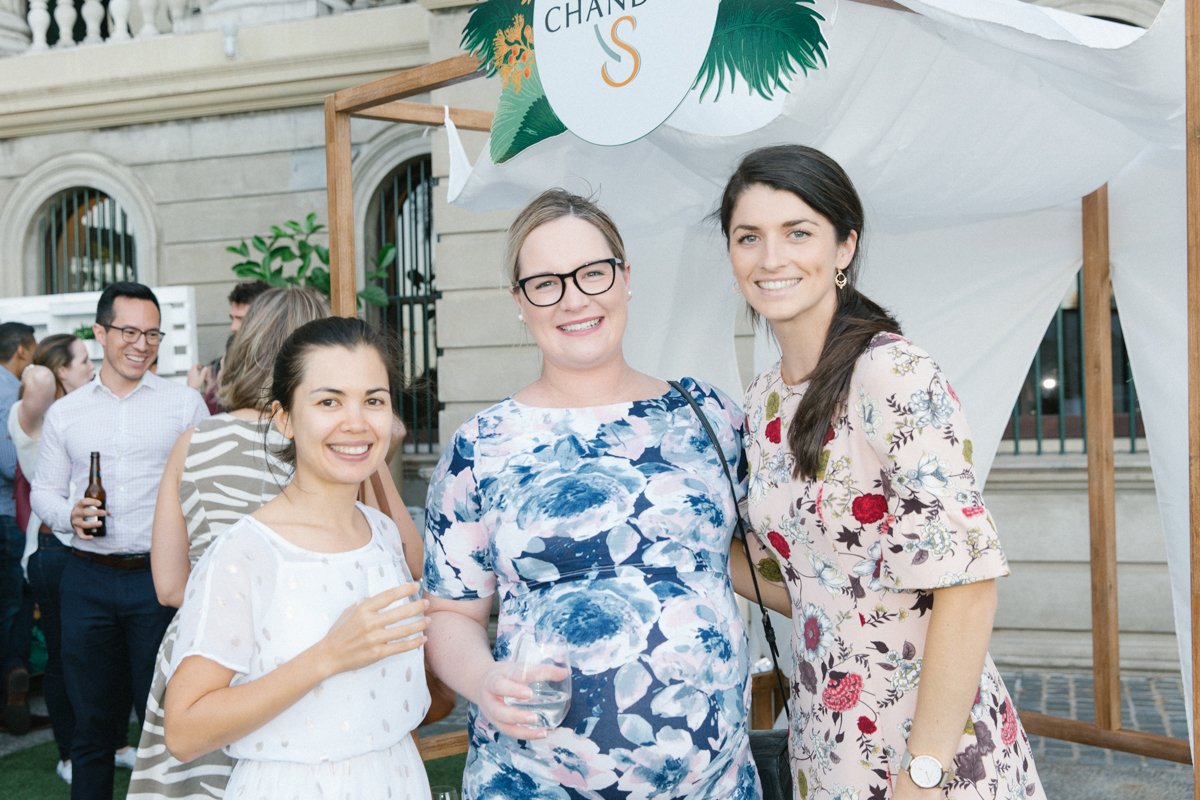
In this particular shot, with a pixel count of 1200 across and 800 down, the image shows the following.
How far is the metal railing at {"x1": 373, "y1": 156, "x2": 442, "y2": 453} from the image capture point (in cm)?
959

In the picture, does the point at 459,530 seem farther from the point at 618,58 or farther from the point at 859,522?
the point at 618,58

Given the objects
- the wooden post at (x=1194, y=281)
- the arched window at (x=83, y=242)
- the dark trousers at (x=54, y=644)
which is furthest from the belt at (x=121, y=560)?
the arched window at (x=83, y=242)

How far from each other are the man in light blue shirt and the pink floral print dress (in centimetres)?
490

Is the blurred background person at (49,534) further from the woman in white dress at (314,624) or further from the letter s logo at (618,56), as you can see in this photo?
the letter s logo at (618,56)

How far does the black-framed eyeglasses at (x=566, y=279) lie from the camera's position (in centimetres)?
212

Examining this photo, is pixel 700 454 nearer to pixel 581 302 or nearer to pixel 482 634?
pixel 581 302

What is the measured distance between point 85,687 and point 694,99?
289cm

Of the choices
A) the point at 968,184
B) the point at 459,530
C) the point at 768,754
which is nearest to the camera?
the point at 459,530

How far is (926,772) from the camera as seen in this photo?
179 centimetres

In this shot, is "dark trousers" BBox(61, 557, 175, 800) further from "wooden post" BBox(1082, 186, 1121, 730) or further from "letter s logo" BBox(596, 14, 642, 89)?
"wooden post" BBox(1082, 186, 1121, 730)

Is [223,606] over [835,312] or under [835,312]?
under

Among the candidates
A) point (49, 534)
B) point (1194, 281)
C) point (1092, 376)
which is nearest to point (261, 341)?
point (1194, 281)

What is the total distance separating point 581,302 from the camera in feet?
6.95

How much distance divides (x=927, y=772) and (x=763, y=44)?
5.26ft
